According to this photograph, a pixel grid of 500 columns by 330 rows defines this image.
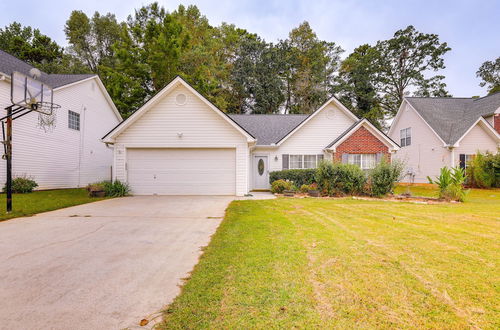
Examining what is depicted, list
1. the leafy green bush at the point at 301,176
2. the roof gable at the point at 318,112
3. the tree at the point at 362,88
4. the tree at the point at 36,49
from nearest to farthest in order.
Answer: the leafy green bush at the point at 301,176, the roof gable at the point at 318,112, the tree at the point at 36,49, the tree at the point at 362,88

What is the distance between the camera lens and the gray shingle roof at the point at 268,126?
16.6m

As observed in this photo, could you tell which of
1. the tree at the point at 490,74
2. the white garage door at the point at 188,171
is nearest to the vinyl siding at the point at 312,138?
the white garage door at the point at 188,171

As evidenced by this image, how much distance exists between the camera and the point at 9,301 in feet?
8.11

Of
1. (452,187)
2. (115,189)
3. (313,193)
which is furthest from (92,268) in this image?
(452,187)

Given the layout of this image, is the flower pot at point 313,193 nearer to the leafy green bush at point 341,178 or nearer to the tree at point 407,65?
the leafy green bush at point 341,178

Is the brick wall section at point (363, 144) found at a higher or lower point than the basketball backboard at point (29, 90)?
lower

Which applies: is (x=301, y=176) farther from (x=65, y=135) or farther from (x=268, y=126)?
(x=65, y=135)

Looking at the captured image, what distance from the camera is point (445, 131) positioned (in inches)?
720

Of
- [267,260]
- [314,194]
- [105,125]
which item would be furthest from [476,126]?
[105,125]

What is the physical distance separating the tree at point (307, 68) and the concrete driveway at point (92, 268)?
28321 millimetres

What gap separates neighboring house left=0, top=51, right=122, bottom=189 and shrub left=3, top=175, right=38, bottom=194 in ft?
1.52

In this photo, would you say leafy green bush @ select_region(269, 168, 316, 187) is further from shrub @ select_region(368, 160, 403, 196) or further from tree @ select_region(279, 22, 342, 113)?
tree @ select_region(279, 22, 342, 113)

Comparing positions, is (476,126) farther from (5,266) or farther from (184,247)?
(5,266)

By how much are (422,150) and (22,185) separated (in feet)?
84.0
